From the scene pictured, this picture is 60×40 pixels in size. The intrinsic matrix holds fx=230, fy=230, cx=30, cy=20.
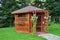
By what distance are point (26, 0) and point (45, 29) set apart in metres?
14.1

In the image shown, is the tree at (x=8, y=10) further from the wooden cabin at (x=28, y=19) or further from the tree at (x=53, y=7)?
the wooden cabin at (x=28, y=19)

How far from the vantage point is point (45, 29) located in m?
21.3

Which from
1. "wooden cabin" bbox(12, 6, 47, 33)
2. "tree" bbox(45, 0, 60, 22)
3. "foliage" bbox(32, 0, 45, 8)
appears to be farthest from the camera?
"foliage" bbox(32, 0, 45, 8)

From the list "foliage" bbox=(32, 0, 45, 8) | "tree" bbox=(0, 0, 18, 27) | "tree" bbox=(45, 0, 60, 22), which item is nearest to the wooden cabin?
"tree" bbox=(0, 0, 18, 27)

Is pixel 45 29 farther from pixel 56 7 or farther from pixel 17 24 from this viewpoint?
pixel 56 7

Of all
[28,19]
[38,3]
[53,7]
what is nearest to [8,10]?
[38,3]

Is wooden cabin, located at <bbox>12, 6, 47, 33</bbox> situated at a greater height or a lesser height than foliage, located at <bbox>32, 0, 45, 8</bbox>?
lesser

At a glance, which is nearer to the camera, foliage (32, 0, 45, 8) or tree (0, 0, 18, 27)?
tree (0, 0, 18, 27)

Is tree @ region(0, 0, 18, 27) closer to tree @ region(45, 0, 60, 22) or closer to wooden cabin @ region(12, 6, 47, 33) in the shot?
tree @ region(45, 0, 60, 22)

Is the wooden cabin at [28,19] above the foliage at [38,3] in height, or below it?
below

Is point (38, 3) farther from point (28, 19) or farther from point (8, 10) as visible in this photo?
point (28, 19)

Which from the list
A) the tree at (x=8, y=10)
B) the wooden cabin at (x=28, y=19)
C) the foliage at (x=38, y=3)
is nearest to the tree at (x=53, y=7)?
the foliage at (x=38, y=3)

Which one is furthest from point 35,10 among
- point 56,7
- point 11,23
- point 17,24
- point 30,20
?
point 56,7

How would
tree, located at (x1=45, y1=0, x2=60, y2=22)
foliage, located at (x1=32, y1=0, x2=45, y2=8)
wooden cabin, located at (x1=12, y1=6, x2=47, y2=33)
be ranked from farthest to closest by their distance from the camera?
1. foliage, located at (x1=32, y1=0, x2=45, y2=8)
2. tree, located at (x1=45, y1=0, x2=60, y2=22)
3. wooden cabin, located at (x1=12, y1=6, x2=47, y2=33)
